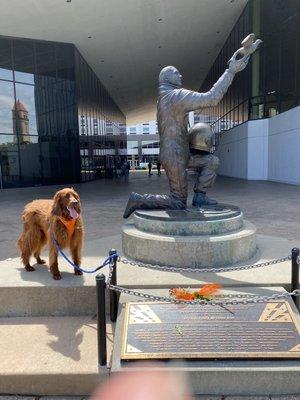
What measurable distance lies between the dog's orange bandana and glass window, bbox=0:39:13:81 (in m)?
18.6

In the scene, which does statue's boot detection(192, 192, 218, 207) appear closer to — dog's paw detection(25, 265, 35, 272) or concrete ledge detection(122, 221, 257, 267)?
concrete ledge detection(122, 221, 257, 267)

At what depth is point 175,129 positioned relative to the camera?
4.86 m

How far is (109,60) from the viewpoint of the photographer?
81.8 ft

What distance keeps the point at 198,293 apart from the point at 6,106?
19.2m

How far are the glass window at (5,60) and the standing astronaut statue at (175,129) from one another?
17357 mm

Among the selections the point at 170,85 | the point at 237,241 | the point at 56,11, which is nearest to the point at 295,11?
the point at 56,11

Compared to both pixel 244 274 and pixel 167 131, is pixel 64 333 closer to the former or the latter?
pixel 244 274

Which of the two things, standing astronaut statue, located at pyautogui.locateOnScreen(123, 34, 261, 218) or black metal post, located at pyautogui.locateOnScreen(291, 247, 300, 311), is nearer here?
black metal post, located at pyautogui.locateOnScreen(291, 247, 300, 311)

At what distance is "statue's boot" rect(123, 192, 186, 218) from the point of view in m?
5.20

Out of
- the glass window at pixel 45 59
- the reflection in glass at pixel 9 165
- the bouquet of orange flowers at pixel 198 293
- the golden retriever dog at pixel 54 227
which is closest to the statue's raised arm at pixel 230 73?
the golden retriever dog at pixel 54 227

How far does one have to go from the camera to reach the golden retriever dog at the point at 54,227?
3602 mm

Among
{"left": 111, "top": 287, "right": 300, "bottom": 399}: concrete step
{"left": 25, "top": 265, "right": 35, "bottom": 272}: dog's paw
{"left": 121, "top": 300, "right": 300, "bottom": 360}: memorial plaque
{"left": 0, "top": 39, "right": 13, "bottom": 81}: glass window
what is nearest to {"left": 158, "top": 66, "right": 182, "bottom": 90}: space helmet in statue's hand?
{"left": 25, "top": 265, "right": 35, "bottom": 272}: dog's paw

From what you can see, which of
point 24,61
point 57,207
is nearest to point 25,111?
point 24,61

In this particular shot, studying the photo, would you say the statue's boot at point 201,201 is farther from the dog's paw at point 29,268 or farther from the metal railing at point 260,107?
the metal railing at point 260,107
